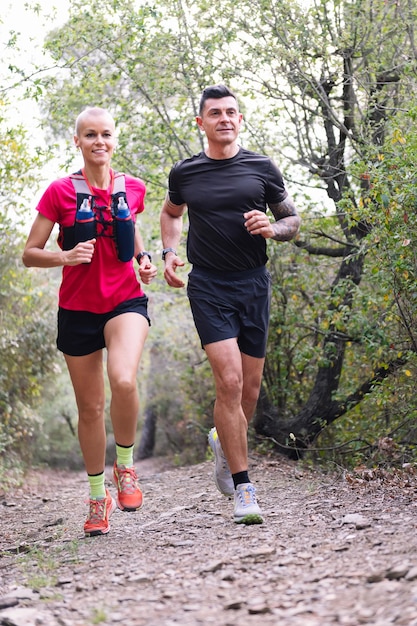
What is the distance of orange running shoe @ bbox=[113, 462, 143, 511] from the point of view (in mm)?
5230

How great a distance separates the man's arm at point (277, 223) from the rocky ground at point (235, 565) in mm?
1669

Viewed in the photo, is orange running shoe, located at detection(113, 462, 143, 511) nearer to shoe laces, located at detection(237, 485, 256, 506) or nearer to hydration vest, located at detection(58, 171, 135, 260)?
shoe laces, located at detection(237, 485, 256, 506)

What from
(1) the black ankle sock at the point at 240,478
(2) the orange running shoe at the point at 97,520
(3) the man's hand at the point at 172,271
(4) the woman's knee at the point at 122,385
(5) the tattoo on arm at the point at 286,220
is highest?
(5) the tattoo on arm at the point at 286,220

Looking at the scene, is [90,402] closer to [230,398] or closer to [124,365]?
[124,365]

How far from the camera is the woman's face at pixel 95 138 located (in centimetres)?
528

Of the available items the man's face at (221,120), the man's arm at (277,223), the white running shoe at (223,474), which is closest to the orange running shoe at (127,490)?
the white running shoe at (223,474)

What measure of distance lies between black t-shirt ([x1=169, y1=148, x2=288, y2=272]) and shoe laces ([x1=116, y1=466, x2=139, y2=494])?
4.28 feet

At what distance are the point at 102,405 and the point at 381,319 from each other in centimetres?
353

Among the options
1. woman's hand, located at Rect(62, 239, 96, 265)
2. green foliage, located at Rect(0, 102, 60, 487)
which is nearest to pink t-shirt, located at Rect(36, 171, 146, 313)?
woman's hand, located at Rect(62, 239, 96, 265)

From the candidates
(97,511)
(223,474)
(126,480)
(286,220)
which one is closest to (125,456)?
(126,480)

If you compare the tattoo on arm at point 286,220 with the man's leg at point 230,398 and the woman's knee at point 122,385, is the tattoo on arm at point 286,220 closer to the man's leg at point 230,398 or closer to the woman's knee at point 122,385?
the man's leg at point 230,398

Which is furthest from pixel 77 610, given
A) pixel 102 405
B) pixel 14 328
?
pixel 14 328

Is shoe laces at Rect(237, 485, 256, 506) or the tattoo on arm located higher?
the tattoo on arm

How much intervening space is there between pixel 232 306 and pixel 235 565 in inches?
72.4
